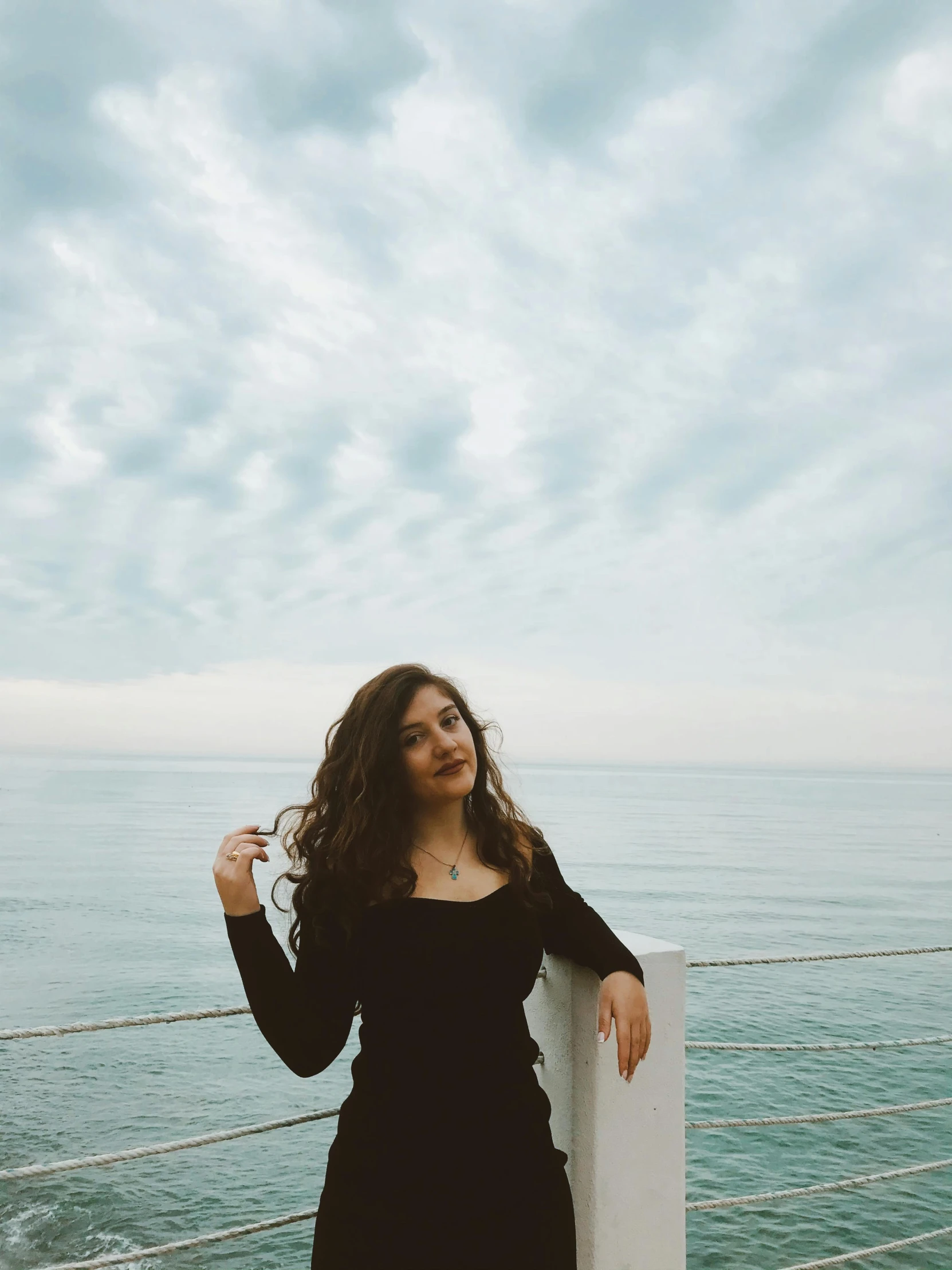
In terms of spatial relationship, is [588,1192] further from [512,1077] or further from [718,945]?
[718,945]

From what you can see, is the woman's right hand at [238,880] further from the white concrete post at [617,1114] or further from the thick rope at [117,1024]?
the white concrete post at [617,1114]

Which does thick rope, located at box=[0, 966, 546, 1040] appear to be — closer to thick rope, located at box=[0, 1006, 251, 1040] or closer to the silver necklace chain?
thick rope, located at box=[0, 1006, 251, 1040]

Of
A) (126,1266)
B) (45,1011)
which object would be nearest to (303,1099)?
(126,1266)

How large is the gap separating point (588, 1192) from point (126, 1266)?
668cm

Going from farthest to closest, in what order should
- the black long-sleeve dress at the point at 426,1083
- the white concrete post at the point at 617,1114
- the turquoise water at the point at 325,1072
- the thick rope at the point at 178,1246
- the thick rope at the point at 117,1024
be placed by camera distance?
the turquoise water at the point at 325,1072, the white concrete post at the point at 617,1114, the thick rope at the point at 178,1246, the thick rope at the point at 117,1024, the black long-sleeve dress at the point at 426,1083

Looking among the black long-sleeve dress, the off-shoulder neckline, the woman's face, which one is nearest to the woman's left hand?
the black long-sleeve dress

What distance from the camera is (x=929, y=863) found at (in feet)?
119

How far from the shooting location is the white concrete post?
209 centimetres

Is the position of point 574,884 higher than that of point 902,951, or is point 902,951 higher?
point 902,951

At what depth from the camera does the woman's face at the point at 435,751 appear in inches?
77.2

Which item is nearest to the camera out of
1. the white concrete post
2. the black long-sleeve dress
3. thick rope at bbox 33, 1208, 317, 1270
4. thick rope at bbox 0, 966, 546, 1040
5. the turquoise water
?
the black long-sleeve dress

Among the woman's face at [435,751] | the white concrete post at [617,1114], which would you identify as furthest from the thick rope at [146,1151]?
the woman's face at [435,751]

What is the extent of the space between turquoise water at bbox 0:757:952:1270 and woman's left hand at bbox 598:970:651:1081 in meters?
0.44

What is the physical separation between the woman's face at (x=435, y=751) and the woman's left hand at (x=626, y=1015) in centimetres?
53
